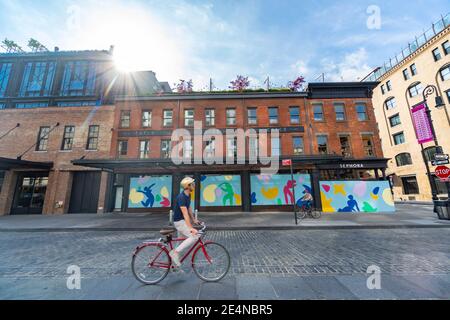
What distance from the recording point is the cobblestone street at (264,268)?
3.21m

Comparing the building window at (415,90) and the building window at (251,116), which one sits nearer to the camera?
the building window at (251,116)

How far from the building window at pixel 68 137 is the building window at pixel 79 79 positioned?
170 inches

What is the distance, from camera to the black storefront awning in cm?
1323

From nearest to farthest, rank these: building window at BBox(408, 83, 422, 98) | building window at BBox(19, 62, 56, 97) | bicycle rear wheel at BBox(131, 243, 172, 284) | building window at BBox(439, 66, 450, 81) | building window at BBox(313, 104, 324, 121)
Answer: bicycle rear wheel at BBox(131, 243, 172, 284), building window at BBox(313, 104, 324, 121), building window at BBox(19, 62, 56, 97), building window at BBox(439, 66, 450, 81), building window at BBox(408, 83, 422, 98)

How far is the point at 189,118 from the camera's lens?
17.3 metres

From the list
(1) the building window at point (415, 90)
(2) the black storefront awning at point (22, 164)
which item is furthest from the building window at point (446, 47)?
(2) the black storefront awning at point (22, 164)

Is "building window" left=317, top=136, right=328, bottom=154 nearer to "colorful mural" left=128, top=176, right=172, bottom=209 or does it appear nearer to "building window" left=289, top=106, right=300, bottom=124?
"building window" left=289, top=106, right=300, bottom=124

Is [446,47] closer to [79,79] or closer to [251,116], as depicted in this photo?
[251,116]

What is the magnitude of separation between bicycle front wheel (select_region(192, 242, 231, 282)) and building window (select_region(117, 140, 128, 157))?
15.9 meters

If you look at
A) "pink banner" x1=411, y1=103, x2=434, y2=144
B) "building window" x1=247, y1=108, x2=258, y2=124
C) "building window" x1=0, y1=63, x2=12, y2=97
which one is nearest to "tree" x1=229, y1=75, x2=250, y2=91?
"building window" x1=247, y1=108, x2=258, y2=124

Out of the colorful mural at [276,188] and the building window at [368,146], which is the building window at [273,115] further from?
the building window at [368,146]

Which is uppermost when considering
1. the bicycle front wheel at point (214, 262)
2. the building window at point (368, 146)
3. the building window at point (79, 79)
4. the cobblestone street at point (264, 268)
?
the building window at point (79, 79)

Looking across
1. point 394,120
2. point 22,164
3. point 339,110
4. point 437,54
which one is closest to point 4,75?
point 22,164
